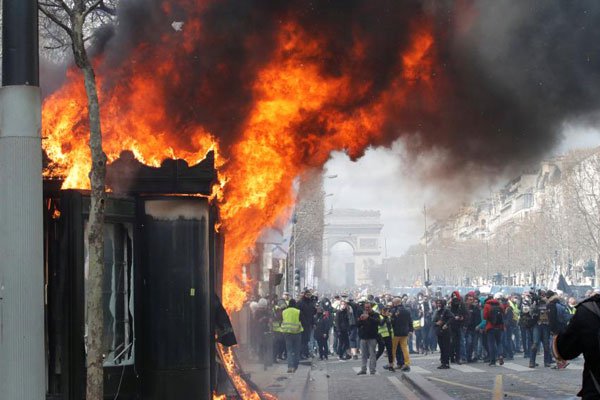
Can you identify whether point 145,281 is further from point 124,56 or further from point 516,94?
point 516,94

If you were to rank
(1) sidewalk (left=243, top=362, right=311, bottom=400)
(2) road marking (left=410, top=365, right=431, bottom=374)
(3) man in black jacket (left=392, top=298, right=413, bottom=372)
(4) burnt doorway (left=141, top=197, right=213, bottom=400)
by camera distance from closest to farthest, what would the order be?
(4) burnt doorway (left=141, top=197, right=213, bottom=400) < (1) sidewalk (left=243, top=362, right=311, bottom=400) < (2) road marking (left=410, top=365, right=431, bottom=374) < (3) man in black jacket (left=392, top=298, right=413, bottom=372)

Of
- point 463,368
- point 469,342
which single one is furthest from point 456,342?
point 463,368

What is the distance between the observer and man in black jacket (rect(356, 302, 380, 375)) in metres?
22.8

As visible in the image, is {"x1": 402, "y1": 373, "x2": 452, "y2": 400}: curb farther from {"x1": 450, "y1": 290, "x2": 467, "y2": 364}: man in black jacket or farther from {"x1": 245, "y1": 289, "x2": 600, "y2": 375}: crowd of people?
{"x1": 450, "y1": 290, "x2": 467, "y2": 364}: man in black jacket

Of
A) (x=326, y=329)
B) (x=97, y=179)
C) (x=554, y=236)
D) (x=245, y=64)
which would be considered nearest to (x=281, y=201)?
(x=245, y=64)

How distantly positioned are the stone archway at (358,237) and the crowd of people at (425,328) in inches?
4078

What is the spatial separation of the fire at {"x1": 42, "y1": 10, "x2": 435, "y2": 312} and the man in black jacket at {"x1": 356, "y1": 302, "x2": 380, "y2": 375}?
27.5 feet

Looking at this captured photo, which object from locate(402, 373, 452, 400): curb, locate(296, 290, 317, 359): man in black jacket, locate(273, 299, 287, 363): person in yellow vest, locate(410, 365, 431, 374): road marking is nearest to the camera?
locate(402, 373, 452, 400): curb

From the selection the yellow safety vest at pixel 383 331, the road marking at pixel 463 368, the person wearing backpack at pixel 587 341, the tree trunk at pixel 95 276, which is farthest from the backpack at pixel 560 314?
the person wearing backpack at pixel 587 341

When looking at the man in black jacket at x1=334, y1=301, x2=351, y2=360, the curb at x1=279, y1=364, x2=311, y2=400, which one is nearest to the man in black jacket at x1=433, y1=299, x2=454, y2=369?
the curb at x1=279, y1=364, x2=311, y2=400

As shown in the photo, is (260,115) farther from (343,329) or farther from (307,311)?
(343,329)

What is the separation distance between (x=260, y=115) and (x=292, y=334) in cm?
1016

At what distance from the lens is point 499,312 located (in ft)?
81.4

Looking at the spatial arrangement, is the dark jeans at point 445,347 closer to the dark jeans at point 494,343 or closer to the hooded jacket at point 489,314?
the hooded jacket at point 489,314
